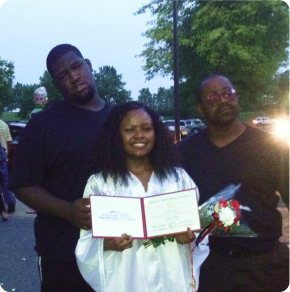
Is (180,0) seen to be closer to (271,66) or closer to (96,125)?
(271,66)

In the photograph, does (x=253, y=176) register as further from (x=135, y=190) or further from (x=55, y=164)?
(x=55, y=164)

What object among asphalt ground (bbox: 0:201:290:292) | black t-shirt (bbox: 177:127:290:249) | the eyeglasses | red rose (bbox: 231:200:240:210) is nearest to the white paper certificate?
red rose (bbox: 231:200:240:210)

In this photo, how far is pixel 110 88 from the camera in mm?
51156

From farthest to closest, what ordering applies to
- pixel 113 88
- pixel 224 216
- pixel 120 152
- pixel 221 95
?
1. pixel 113 88
2. pixel 221 95
3. pixel 120 152
4. pixel 224 216

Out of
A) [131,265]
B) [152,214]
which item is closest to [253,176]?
[152,214]

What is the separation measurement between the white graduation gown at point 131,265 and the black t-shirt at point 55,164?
0.11 meters

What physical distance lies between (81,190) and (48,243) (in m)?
0.32

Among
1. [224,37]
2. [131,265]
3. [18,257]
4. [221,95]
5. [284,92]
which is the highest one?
[224,37]

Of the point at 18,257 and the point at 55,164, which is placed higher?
the point at 55,164

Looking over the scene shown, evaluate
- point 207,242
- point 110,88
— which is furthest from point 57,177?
point 110,88

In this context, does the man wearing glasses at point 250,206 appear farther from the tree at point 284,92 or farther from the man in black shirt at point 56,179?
the tree at point 284,92

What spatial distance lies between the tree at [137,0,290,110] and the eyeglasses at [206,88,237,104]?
17.0 metres

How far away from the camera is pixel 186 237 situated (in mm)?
2098

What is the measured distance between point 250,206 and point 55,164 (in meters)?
1.04
